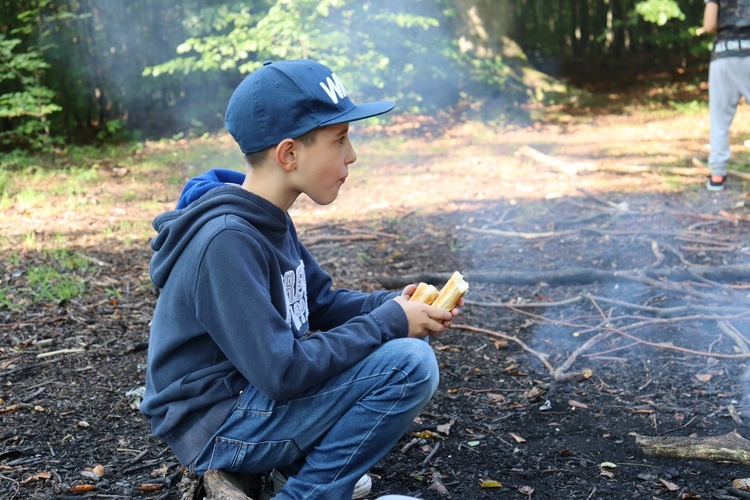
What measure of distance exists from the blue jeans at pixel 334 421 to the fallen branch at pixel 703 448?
3.46 ft

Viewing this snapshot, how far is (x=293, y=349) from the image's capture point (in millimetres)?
1980

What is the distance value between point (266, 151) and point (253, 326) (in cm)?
53

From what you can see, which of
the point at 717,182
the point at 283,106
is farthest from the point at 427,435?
the point at 717,182

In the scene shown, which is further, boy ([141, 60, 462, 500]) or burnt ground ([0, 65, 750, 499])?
burnt ground ([0, 65, 750, 499])

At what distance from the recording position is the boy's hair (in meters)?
2.13

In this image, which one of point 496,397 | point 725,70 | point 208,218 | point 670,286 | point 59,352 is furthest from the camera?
point 725,70

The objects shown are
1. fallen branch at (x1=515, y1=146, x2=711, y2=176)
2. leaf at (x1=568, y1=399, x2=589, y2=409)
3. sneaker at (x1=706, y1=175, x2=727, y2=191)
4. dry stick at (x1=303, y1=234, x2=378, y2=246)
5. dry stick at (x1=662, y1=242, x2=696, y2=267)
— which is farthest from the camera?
fallen branch at (x1=515, y1=146, x2=711, y2=176)

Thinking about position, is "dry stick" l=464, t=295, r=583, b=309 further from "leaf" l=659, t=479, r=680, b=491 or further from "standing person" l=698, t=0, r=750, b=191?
"standing person" l=698, t=0, r=750, b=191

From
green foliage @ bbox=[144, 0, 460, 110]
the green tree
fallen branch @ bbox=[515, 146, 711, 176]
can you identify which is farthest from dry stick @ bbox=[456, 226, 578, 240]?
the green tree

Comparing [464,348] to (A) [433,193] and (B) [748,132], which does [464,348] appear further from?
(B) [748,132]

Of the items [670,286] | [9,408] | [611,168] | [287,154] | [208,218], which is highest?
[287,154]

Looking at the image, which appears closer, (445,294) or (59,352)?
(445,294)

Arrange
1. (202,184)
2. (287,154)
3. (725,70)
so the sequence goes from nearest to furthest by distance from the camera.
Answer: (287,154) → (202,184) → (725,70)

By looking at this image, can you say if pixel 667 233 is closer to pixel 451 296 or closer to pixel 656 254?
pixel 656 254
